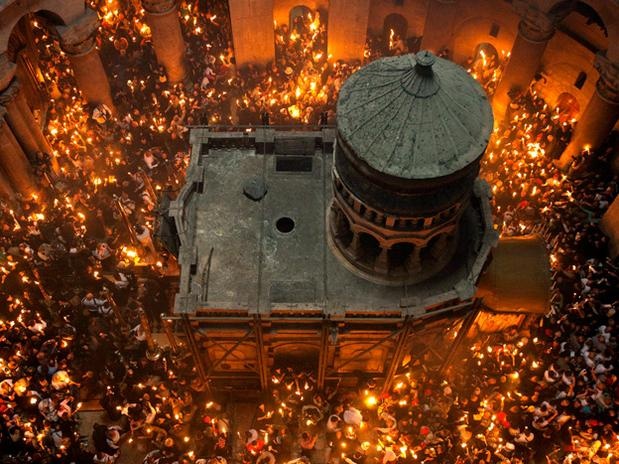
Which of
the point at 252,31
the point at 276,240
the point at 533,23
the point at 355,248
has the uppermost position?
the point at 533,23

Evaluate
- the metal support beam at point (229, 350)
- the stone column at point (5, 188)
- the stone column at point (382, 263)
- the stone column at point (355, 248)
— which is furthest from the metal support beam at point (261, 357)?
the stone column at point (5, 188)

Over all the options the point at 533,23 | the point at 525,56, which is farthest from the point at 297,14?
the point at 533,23

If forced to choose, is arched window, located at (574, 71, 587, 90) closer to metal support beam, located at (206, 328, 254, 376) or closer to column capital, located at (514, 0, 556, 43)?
column capital, located at (514, 0, 556, 43)

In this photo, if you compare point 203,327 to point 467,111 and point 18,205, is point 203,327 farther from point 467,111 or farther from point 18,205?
point 18,205

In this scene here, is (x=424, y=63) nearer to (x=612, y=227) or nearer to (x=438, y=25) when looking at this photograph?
(x=612, y=227)

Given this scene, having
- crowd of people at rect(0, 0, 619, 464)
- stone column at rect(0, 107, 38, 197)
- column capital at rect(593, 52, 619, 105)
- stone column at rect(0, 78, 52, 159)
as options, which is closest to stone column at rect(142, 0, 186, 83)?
crowd of people at rect(0, 0, 619, 464)

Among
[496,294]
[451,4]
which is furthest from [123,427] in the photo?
[451,4]

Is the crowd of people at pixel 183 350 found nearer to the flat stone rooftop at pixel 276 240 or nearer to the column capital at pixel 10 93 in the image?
the flat stone rooftop at pixel 276 240
